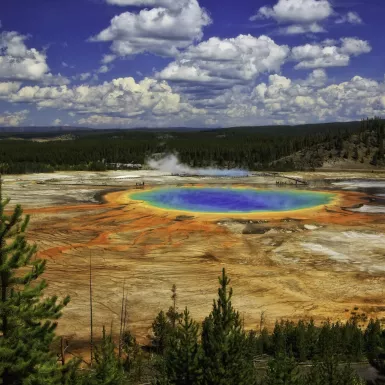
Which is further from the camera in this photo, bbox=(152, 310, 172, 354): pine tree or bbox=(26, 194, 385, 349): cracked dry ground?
bbox=(26, 194, 385, 349): cracked dry ground

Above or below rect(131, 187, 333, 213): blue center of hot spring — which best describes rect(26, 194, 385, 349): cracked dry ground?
below

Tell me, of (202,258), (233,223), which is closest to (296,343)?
(202,258)

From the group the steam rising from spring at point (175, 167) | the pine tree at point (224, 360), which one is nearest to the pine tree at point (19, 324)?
the pine tree at point (224, 360)

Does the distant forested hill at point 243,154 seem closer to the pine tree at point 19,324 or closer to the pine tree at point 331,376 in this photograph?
the pine tree at point 19,324

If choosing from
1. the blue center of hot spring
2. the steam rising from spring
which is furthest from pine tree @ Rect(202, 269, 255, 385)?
the steam rising from spring

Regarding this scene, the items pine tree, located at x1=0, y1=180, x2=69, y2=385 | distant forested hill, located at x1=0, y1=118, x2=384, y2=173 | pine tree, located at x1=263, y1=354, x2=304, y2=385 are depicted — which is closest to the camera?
pine tree, located at x1=0, y1=180, x2=69, y2=385

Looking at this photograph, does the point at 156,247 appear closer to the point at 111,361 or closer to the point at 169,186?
the point at 111,361

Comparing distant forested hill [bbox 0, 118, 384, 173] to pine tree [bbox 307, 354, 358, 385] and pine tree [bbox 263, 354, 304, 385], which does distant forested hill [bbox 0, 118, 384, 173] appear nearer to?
pine tree [bbox 307, 354, 358, 385]
